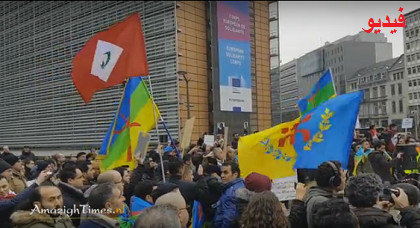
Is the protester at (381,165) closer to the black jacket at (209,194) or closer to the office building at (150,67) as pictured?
the black jacket at (209,194)

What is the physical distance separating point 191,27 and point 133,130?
20.1m

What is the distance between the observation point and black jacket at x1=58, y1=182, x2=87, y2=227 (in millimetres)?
4164

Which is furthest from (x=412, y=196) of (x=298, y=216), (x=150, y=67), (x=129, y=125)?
(x=150, y=67)

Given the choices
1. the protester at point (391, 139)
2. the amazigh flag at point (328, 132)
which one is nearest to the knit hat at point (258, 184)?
the amazigh flag at point (328, 132)

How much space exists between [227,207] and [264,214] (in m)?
1.30

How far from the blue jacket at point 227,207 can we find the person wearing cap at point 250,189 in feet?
0.26

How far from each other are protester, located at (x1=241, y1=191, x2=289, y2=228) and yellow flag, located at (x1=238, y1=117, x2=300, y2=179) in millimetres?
2150

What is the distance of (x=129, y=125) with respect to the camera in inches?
266

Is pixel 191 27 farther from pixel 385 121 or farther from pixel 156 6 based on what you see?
pixel 385 121

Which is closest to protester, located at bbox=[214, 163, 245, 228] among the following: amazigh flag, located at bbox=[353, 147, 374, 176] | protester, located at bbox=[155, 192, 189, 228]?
protester, located at bbox=[155, 192, 189, 228]

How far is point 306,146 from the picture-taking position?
524 cm

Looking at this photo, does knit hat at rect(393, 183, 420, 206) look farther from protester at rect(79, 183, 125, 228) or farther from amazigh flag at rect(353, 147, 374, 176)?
amazigh flag at rect(353, 147, 374, 176)

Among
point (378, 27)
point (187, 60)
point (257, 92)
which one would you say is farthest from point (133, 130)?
point (257, 92)

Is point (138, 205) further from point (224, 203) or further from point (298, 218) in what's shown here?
Result: point (298, 218)
